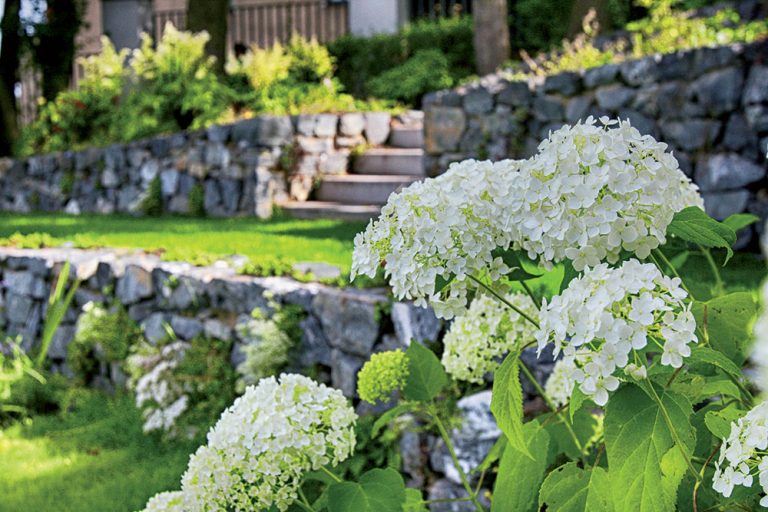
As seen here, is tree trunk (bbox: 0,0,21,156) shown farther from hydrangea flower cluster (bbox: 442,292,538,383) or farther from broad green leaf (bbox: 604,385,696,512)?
broad green leaf (bbox: 604,385,696,512)

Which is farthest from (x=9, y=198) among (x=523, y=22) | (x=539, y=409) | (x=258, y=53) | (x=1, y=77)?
(x=539, y=409)

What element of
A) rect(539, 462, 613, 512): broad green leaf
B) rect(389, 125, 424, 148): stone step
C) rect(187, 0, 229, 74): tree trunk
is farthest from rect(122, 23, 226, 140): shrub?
rect(539, 462, 613, 512): broad green leaf

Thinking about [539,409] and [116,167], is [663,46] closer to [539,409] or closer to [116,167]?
[539,409]

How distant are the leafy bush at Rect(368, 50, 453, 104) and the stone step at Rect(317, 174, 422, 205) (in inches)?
94.1

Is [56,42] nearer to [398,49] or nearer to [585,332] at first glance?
[398,49]

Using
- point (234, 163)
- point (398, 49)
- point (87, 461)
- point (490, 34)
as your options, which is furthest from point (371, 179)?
point (398, 49)

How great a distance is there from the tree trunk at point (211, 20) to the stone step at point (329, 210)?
3149 millimetres

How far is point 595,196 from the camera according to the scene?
1.26m

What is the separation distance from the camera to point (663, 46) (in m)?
7.10

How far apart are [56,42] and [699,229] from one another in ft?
46.2

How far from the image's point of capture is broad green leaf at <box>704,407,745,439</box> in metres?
1.27

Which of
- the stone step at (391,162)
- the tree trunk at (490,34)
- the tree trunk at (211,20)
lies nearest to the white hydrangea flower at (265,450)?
the stone step at (391,162)

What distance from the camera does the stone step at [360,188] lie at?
8.22m

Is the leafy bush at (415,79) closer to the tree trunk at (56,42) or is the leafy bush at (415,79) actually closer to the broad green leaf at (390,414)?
the tree trunk at (56,42)
